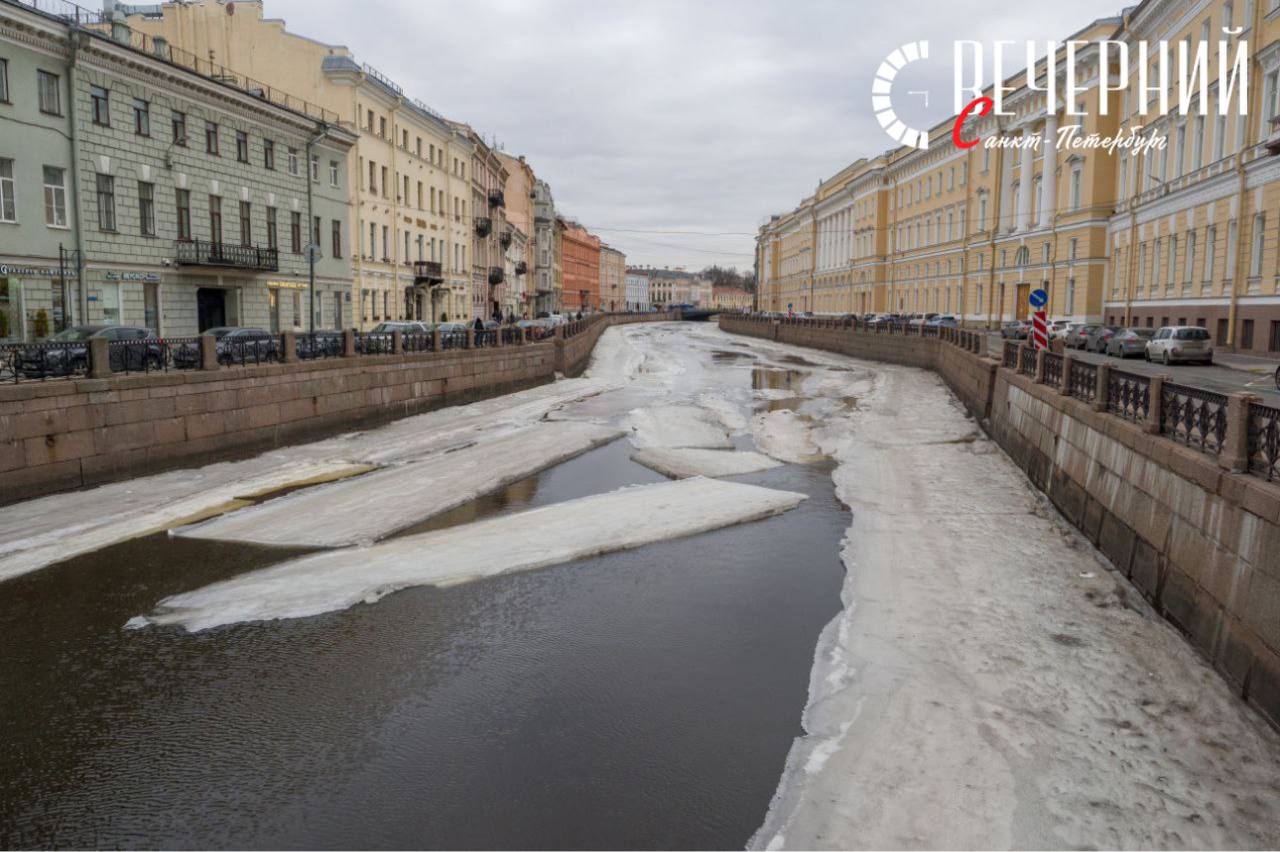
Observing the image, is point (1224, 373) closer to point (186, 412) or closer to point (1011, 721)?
point (1011, 721)

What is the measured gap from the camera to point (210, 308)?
31109mm

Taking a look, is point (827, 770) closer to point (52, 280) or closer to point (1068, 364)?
point (1068, 364)

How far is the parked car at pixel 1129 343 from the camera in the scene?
98.7 feet

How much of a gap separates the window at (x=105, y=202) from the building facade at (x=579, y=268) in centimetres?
9209

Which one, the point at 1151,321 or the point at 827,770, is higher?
the point at 1151,321

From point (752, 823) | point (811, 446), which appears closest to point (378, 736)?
point (752, 823)

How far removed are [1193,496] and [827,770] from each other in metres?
4.82

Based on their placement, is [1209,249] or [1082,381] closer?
[1082,381]

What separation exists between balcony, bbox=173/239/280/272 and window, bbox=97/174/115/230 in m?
2.77

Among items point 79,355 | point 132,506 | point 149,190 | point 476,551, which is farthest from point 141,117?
point 476,551

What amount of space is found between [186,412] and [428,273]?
31.8m

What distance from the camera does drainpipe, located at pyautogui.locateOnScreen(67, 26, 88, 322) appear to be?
2360cm

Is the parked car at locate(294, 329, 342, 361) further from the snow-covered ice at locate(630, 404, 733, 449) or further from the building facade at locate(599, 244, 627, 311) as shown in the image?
the building facade at locate(599, 244, 627, 311)

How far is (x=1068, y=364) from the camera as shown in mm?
15031
